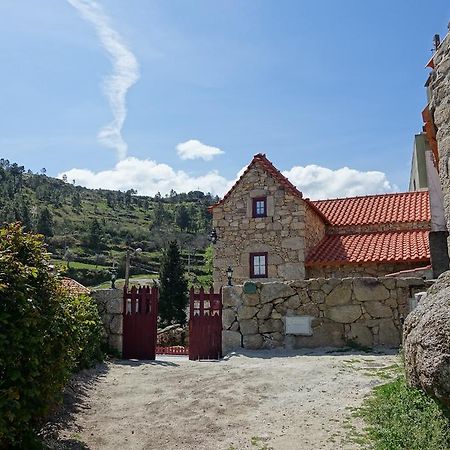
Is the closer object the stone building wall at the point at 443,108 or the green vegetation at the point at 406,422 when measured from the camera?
the green vegetation at the point at 406,422

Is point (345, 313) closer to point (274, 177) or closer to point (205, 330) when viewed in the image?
point (205, 330)

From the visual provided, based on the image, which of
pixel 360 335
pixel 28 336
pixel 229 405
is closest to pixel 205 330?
pixel 360 335

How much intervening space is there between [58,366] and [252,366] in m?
5.00

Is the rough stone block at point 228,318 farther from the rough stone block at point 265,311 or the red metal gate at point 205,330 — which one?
the rough stone block at point 265,311

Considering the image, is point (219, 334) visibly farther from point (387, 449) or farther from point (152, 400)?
point (387, 449)

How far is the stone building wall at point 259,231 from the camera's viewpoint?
1794 cm

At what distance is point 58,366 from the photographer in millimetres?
5359

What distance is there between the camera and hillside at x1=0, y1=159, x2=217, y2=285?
6288 centimetres

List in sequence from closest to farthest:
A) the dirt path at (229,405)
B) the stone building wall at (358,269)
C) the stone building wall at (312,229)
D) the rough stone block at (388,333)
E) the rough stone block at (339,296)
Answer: the dirt path at (229,405) < the rough stone block at (388,333) < the rough stone block at (339,296) < the stone building wall at (358,269) < the stone building wall at (312,229)

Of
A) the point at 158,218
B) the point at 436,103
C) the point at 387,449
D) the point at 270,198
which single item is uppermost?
the point at 158,218

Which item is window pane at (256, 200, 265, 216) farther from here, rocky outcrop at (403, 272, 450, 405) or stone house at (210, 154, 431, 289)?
rocky outcrop at (403, 272, 450, 405)

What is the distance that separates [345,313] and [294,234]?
639 cm

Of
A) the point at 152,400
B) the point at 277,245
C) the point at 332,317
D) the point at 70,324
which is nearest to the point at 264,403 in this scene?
the point at 152,400

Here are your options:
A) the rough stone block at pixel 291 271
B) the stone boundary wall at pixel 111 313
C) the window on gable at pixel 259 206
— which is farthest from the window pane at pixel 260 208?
the stone boundary wall at pixel 111 313
